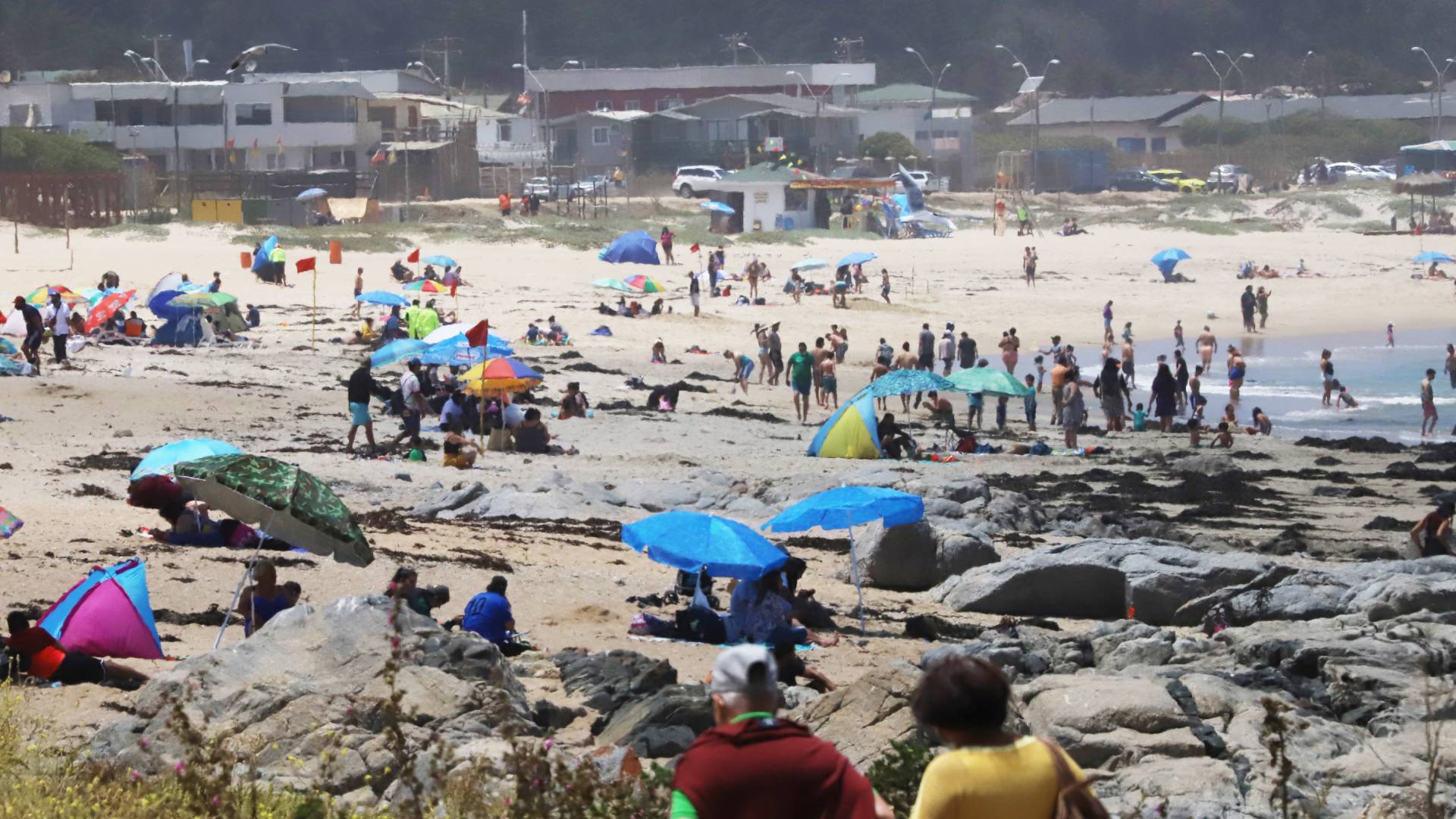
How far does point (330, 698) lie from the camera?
8.06m

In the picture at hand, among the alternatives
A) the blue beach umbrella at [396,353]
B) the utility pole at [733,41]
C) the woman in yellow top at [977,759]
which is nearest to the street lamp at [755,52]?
the utility pole at [733,41]

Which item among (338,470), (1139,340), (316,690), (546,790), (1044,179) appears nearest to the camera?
(546,790)

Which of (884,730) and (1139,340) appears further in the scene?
(1139,340)

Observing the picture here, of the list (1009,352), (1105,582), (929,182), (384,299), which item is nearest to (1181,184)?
(929,182)

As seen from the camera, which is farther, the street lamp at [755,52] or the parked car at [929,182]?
the street lamp at [755,52]

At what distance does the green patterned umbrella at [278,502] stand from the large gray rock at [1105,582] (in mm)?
5593

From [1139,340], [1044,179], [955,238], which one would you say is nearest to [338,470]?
[1139,340]

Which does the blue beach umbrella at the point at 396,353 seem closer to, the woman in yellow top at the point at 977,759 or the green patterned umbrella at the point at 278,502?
the green patterned umbrella at the point at 278,502

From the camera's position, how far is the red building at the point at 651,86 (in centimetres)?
9362

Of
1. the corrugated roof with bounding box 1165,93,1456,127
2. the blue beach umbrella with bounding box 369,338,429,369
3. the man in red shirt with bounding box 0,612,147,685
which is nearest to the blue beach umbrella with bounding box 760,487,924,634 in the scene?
the man in red shirt with bounding box 0,612,147,685

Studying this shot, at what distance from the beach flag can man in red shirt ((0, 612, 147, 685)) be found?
0.10 meters

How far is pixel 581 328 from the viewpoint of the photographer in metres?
36.7

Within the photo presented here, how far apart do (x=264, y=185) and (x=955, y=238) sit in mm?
24484

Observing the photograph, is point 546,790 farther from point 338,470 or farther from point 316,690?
point 338,470
